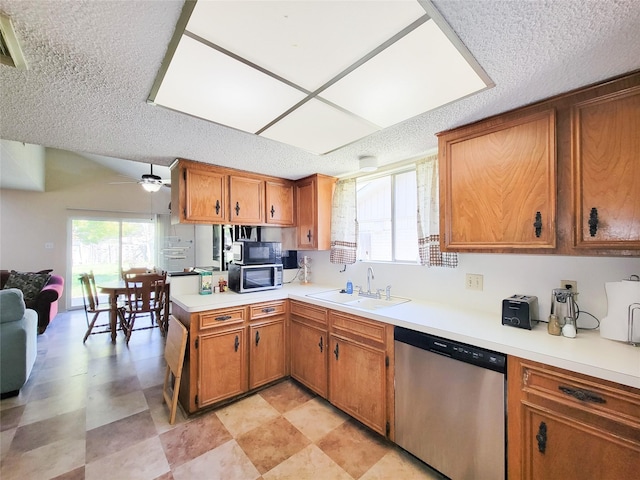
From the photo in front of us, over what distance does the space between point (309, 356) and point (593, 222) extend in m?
2.18

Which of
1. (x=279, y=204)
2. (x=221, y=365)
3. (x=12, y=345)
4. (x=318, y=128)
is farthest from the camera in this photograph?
(x=279, y=204)

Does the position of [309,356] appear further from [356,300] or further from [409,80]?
[409,80]

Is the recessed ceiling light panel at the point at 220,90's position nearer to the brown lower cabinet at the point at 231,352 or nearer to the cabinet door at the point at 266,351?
the brown lower cabinet at the point at 231,352

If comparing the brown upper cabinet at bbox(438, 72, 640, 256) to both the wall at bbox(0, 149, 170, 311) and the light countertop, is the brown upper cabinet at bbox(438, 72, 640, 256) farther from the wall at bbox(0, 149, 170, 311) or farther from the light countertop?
the wall at bbox(0, 149, 170, 311)

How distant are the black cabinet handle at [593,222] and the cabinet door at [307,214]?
85.4 inches

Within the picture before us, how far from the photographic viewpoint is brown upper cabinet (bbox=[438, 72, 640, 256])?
4.10 ft

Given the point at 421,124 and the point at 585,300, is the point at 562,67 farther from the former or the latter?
the point at 585,300

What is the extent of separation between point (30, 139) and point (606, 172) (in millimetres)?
3563

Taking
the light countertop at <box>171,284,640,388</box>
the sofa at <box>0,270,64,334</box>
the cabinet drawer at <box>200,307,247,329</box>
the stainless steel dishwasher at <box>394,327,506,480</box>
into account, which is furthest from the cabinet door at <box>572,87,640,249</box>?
the sofa at <box>0,270,64,334</box>

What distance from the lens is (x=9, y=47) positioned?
39.4 inches

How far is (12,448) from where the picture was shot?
1.80 m

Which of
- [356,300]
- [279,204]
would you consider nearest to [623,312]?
[356,300]

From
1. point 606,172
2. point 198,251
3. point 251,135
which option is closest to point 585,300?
point 606,172

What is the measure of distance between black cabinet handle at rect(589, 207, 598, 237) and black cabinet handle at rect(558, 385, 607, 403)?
2.42ft
